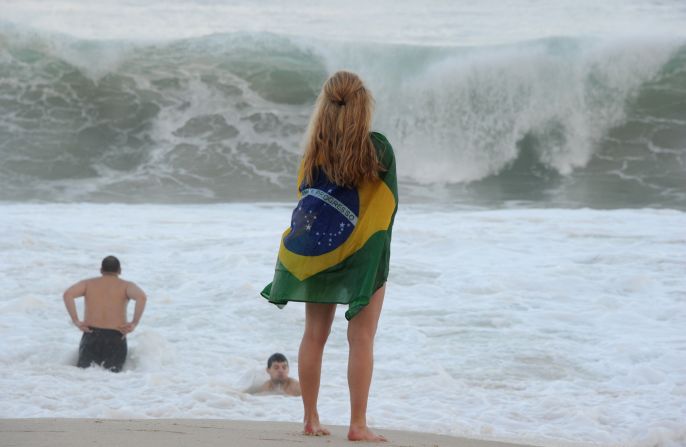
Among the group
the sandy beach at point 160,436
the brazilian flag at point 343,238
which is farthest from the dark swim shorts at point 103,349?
the brazilian flag at point 343,238

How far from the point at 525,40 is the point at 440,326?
724 inches

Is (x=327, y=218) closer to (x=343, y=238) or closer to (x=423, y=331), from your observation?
(x=343, y=238)

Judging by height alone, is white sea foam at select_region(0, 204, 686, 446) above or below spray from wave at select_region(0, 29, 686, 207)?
below

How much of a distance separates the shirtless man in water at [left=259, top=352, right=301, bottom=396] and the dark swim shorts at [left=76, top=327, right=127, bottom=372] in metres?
1.17

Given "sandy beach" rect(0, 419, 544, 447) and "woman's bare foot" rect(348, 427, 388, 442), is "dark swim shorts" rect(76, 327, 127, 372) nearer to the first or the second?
"sandy beach" rect(0, 419, 544, 447)

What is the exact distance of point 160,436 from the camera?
11.2 ft

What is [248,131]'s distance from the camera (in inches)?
896

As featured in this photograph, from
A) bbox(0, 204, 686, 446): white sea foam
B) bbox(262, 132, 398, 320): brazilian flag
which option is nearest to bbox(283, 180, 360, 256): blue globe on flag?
bbox(262, 132, 398, 320): brazilian flag

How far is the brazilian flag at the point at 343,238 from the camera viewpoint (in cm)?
326

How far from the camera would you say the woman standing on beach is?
3.23 m

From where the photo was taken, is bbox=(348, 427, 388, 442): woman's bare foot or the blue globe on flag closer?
the blue globe on flag

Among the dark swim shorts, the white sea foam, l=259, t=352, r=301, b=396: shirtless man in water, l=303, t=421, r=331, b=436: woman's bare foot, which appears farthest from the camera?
the dark swim shorts

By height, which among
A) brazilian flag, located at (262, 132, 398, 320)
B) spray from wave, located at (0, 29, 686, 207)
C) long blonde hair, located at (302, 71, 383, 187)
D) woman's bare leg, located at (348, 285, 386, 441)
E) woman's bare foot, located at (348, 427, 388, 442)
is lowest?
woman's bare foot, located at (348, 427, 388, 442)

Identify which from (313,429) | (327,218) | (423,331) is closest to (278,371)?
(423,331)
